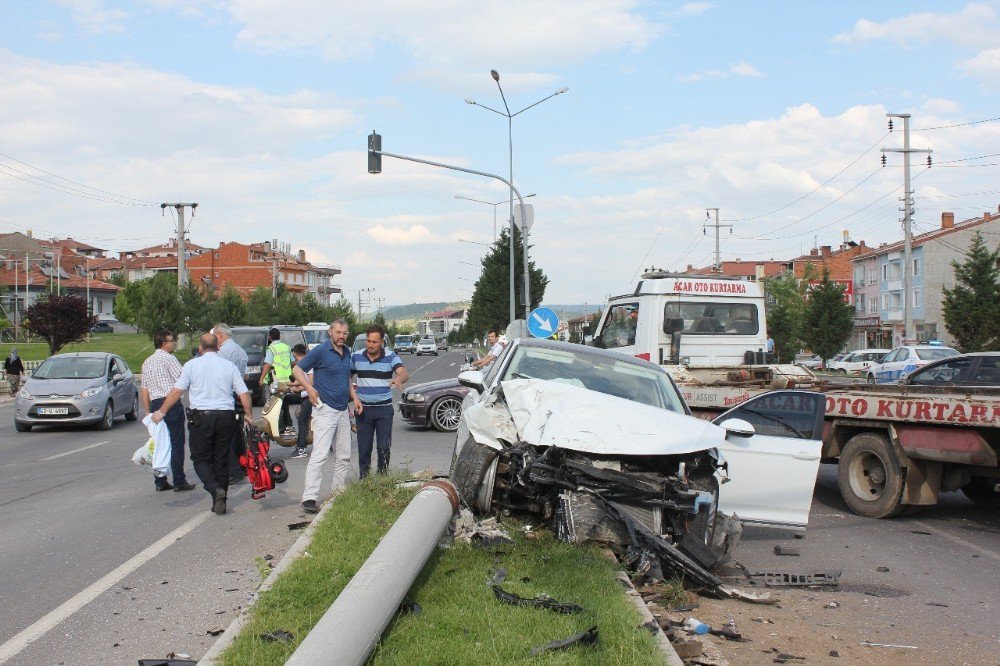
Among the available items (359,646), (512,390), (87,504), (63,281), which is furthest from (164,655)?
(63,281)

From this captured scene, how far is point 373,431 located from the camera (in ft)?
32.0

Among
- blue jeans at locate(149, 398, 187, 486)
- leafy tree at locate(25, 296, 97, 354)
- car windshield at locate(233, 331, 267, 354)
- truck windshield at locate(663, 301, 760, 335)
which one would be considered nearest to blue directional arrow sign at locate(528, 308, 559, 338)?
car windshield at locate(233, 331, 267, 354)

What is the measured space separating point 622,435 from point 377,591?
2.37 m

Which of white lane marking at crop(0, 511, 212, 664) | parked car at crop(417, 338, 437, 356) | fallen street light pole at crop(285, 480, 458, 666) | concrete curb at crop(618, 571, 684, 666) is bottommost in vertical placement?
parked car at crop(417, 338, 437, 356)

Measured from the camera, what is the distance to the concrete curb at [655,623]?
14.7ft

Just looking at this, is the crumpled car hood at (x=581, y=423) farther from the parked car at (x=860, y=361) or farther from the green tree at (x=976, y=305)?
the green tree at (x=976, y=305)

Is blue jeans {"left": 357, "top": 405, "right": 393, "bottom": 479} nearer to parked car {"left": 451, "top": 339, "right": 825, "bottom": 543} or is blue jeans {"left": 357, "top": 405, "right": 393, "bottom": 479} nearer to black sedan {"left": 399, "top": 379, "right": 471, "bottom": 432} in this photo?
parked car {"left": 451, "top": 339, "right": 825, "bottom": 543}

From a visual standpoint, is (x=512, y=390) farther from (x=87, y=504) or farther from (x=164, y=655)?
(x=87, y=504)

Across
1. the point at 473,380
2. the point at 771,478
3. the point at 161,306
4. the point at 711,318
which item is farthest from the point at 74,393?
the point at 161,306

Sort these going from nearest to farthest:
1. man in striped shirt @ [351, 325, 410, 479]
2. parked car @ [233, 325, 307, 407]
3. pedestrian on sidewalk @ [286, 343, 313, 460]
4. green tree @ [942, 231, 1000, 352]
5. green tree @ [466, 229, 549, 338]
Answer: man in striped shirt @ [351, 325, 410, 479], pedestrian on sidewalk @ [286, 343, 313, 460], parked car @ [233, 325, 307, 407], green tree @ [942, 231, 1000, 352], green tree @ [466, 229, 549, 338]

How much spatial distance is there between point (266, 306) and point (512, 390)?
66411 mm

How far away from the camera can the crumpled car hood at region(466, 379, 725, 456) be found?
6.43 meters

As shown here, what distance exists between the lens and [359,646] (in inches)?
162

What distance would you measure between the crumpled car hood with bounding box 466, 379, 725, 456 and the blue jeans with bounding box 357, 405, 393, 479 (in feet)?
7.77
